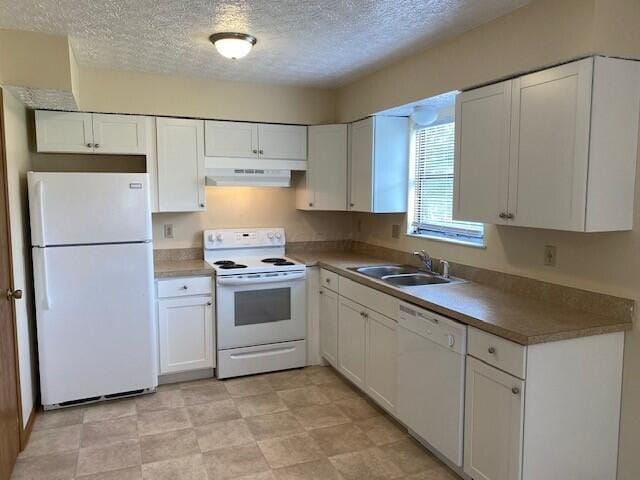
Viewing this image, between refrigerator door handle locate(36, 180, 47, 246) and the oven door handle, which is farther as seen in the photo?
the oven door handle

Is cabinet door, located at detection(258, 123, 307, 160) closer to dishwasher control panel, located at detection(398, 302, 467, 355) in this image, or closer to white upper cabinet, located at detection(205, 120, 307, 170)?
white upper cabinet, located at detection(205, 120, 307, 170)

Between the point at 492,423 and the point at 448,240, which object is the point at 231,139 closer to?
the point at 448,240

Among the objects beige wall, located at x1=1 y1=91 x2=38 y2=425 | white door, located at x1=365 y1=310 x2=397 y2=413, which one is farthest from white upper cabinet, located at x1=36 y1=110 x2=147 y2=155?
white door, located at x1=365 y1=310 x2=397 y2=413

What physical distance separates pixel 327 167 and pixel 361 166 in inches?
14.9

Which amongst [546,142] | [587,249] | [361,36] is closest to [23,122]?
[361,36]

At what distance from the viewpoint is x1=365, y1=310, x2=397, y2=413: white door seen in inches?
118

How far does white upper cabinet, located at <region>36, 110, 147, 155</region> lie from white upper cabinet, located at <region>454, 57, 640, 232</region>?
259cm

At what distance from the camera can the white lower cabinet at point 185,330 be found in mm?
3621

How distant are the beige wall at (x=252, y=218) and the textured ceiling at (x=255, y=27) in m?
1.17

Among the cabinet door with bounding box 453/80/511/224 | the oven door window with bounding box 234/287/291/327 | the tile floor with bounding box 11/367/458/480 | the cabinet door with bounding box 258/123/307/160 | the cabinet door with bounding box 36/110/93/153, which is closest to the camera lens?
the cabinet door with bounding box 453/80/511/224

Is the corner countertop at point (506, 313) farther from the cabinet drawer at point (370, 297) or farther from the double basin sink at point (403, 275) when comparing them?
the double basin sink at point (403, 275)

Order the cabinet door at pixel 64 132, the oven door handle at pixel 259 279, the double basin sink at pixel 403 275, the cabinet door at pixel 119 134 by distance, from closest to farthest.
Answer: the double basin sink at pixel 403 275, the cabinet door at pixel 64 132, the cabinet door at pixel 119 134, the oven door handle at pixel 259 279

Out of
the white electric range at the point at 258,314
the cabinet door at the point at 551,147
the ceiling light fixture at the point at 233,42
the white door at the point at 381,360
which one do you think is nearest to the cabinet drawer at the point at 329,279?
the white electric range at the point at 258,314

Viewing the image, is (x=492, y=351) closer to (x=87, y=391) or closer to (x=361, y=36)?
(x=361, y=36)
